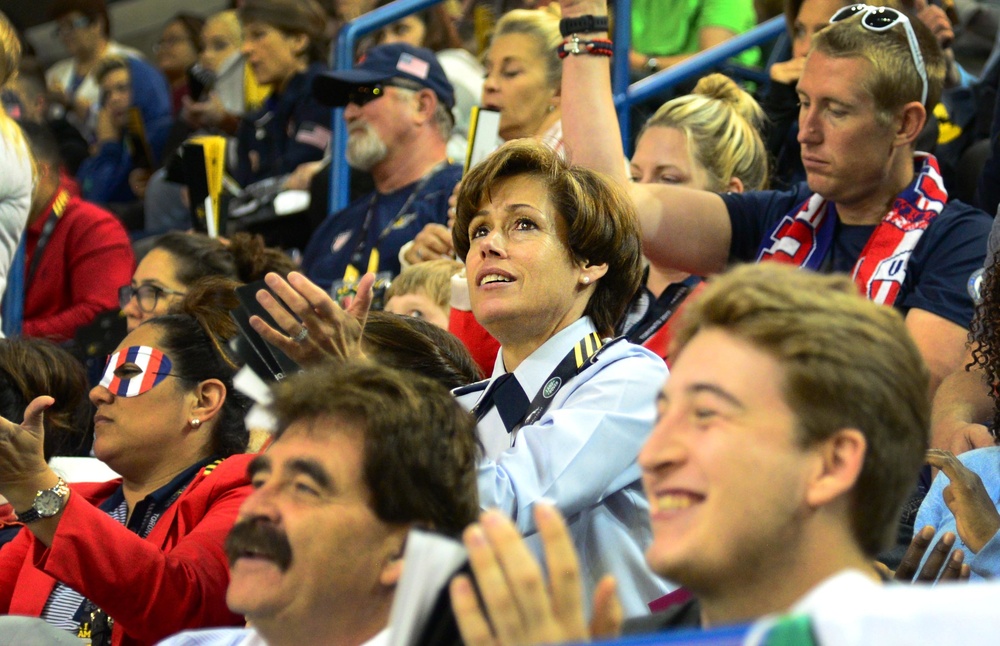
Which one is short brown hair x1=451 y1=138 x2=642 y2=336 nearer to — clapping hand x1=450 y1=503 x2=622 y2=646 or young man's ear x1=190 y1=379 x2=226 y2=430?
young man's ear x1=190 y1=379 x2=226 y2=430

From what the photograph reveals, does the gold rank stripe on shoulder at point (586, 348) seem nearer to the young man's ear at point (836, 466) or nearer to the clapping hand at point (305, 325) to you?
the clapping hand at point (305, 325)

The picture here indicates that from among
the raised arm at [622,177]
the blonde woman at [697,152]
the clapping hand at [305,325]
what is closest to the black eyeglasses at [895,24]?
the raised arm at [622,177]

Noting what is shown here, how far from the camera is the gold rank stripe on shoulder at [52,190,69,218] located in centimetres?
505

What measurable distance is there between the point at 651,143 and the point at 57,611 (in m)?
2.02

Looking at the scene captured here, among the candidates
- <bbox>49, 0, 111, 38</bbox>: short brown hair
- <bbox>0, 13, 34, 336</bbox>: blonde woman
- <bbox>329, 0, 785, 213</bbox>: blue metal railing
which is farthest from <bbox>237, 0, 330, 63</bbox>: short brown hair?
<bbox>49, 0, 111, 38</bbox>: short brown hair

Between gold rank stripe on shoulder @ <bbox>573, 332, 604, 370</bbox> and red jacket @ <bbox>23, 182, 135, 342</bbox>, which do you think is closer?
gold rank stripe on shoulder @ <bbox>573, 332, 604, 370</bbox>

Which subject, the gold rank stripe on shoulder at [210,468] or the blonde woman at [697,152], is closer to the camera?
the gold rank stripe on shoulder at [210,468]

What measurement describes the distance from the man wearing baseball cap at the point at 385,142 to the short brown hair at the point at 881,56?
5.58 ft

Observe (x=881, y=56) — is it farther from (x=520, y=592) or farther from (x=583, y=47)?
(x=520, y=592)

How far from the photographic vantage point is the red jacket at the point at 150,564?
8.34 feet

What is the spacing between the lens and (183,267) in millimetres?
4203

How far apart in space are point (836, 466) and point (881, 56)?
199 centimetres

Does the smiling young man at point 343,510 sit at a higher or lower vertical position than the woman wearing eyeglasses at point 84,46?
higher

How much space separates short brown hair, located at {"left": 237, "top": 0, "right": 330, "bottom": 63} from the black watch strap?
3268 mm
